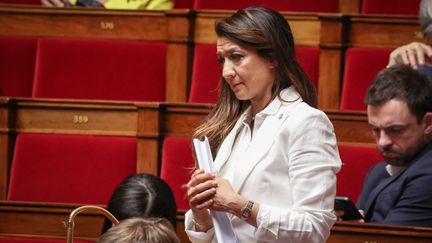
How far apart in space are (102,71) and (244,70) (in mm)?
673

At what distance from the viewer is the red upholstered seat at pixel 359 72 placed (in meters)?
1.25

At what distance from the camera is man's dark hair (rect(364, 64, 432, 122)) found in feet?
3.19

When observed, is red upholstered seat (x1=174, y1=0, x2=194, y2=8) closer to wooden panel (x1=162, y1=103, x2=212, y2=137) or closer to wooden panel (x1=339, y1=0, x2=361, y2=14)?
wooden panel (x1=339, y1=0, x2=361, y2=14)

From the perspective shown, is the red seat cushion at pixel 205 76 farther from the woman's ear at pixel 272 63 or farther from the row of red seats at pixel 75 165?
the woman's ear at pixel 272 63

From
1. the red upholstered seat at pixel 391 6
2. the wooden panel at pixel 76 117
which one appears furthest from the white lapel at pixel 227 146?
the red upholstered seat at pixel 391 6

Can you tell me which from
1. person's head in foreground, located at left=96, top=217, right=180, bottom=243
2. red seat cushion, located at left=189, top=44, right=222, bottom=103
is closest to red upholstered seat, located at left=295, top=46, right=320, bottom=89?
red seat cushion, located at left=189, top=44, right=222, bottom=103

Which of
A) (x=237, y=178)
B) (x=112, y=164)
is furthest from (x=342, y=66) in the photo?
(x=237, y=178)

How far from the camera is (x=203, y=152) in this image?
664 millimetres

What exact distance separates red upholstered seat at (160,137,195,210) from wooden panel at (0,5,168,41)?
24 centimetres

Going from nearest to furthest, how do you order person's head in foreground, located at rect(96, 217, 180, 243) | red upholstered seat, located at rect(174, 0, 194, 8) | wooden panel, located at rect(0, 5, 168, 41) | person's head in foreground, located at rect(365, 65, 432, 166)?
person's head in foreground, located at rect(96, 217, 180, 243) < person's head in foreground, located at rect(365, 65, 432, 166) < wooden panel, located at rect(0, 5, 168, 41) < red upholstered seat, located at rect(174, 0, 194, 8)

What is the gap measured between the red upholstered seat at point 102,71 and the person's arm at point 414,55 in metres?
0.36

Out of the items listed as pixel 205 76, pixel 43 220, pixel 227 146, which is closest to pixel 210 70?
pixel 205 76

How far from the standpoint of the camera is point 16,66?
1.40m

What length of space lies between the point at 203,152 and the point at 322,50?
2.10ft
